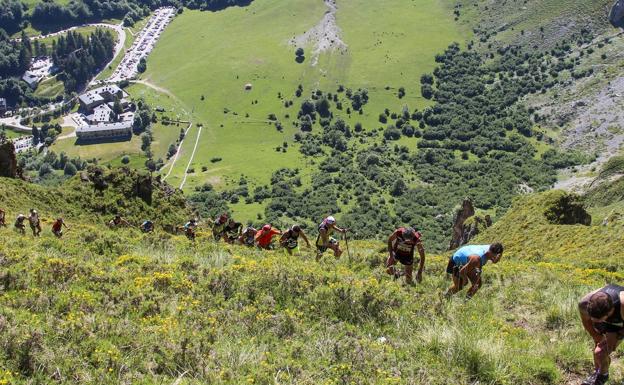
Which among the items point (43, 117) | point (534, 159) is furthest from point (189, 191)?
point (534, 159)

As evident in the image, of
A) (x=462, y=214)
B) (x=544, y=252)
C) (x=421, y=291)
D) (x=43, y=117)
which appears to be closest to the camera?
(x=421, y=291)

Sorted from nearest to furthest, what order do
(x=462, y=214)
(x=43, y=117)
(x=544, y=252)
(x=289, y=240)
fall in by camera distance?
(x=289, y=240) < (x=544, y=252) < (x=462, y=214) < (x=43, y=117)

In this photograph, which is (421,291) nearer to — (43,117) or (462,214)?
(462,214)

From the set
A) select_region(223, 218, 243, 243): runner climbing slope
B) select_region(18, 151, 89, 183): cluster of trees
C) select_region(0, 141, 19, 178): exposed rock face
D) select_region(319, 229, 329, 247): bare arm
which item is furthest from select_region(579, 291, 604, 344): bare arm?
select_region(18, 151, 89, 183): cluster of trees

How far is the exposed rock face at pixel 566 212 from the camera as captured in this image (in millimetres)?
38969

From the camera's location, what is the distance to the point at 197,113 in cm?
19762

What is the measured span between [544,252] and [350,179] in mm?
130324

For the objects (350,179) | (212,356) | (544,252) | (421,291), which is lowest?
(350,179)

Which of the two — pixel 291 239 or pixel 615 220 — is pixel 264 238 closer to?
pixel 291 239

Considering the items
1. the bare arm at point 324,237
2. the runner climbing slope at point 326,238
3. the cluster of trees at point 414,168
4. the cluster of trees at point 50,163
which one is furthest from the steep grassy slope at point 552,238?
the cluster of trees at point 50,163

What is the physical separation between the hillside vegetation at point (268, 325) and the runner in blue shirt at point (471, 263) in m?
0.48

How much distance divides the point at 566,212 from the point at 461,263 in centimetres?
2809

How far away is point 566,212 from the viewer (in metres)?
39.4

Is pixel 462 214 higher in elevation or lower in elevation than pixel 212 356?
lower
